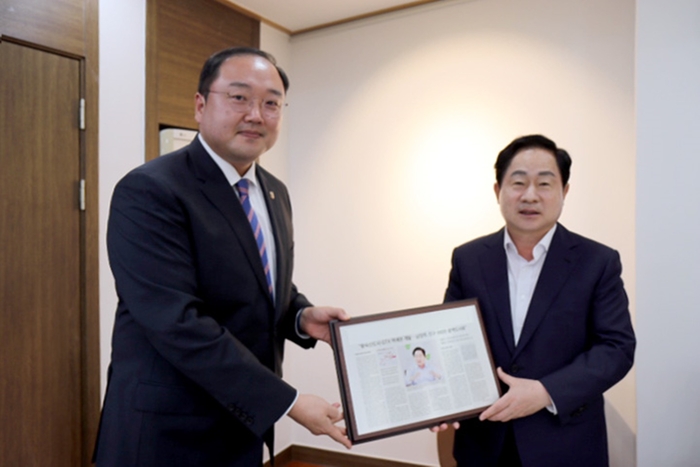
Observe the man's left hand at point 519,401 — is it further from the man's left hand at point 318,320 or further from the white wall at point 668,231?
the white wall at point 668,231

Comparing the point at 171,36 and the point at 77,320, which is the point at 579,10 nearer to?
the point at 171,36

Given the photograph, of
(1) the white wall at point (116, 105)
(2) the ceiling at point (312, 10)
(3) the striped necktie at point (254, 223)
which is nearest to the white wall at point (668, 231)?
(2) the ceiling at point (312, 10)

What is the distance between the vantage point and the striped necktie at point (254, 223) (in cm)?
149

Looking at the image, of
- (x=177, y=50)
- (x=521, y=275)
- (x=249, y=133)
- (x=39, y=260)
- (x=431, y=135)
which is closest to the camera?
(x=249, y=133)

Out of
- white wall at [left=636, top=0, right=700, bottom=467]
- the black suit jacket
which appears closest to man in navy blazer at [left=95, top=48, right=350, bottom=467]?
the black suit jacket

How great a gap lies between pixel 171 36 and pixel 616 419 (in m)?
3.01

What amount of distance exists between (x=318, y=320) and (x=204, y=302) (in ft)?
1.36

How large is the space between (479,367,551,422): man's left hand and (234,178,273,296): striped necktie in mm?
724

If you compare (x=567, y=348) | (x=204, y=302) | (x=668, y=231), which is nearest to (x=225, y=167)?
(x=204, y=302)

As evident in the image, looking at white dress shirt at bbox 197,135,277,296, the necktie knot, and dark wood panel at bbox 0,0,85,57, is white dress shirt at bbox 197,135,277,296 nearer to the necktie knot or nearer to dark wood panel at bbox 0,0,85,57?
the necktie knot

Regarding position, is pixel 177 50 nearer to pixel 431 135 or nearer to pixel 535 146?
pixel 431 135

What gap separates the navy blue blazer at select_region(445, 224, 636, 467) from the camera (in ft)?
5.03

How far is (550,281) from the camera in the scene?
5.25 feet

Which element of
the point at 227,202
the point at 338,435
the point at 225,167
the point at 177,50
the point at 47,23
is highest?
the point at 177,50
